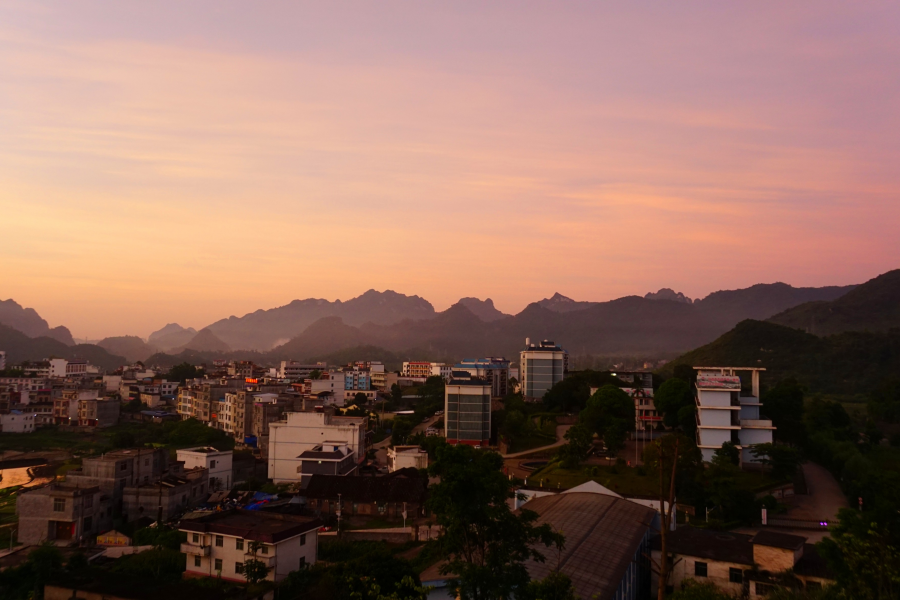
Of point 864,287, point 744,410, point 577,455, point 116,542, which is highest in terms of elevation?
point 864,287

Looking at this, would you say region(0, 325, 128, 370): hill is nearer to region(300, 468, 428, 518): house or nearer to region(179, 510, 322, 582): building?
region(300, 468, 428, 518): house

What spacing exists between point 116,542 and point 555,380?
115 ft

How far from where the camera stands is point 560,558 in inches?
530

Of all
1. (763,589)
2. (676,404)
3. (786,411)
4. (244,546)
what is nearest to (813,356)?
(786,411)


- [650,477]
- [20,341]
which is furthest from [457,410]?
[20,341]

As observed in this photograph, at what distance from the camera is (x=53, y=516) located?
21.9 m

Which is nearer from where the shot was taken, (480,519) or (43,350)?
(480,519)

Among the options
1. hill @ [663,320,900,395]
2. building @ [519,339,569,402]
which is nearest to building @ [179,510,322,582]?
building @ [519,339,569,402]

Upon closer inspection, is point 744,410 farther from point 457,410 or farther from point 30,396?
point 30,396

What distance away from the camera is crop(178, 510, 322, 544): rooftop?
17484 mm

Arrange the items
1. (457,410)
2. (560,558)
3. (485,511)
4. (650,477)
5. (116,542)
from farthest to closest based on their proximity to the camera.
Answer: (457,410) < (650,477) < (116,542) < (560,558) < (485,511)

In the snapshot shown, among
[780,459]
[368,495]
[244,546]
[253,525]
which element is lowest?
[368,495]

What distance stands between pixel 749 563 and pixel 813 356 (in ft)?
161

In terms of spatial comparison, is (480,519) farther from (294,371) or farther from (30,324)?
(30,324)
